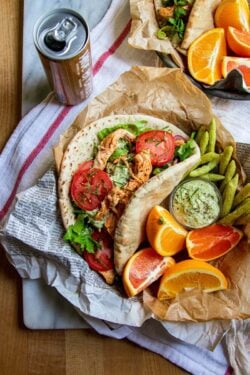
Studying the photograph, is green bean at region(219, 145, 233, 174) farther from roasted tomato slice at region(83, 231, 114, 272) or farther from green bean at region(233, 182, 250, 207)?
roasted tomato slice at region(83, 231, 114, 272)

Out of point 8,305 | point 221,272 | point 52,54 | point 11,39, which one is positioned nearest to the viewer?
point 52,54

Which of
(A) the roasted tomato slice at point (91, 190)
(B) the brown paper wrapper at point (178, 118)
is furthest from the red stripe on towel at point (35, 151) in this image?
(A) the roasted tomato slice at point (91, 190)

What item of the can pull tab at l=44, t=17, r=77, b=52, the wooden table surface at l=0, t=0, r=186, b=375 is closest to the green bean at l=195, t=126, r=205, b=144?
the can pull tab at l=44, t=17, r=77, b=52

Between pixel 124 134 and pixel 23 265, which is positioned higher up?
pixel 124 134

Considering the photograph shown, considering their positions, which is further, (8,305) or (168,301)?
(8,305)

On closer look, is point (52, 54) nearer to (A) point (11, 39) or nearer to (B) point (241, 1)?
(A) point (11, 39)

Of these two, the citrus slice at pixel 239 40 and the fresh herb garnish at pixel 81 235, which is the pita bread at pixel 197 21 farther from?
the fresh herb garnish at pixel 81 235

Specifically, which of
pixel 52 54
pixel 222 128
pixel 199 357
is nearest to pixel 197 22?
pixel 222 128
